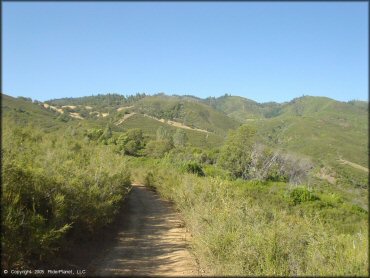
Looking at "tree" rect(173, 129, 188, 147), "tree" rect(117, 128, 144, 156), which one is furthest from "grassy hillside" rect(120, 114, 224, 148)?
"tree" rect(117, 128, 144, 156)

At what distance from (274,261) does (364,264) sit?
91.4 inches

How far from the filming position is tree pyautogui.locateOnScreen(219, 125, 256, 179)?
4556 centimetres

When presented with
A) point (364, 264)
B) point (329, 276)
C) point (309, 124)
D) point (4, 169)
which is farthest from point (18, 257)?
point (309, 124)

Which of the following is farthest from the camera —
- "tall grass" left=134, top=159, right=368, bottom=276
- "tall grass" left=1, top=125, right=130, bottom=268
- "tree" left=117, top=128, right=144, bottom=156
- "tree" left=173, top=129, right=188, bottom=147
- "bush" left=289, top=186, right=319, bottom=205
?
"tree" left=173, top=129, right=188, bottom=147

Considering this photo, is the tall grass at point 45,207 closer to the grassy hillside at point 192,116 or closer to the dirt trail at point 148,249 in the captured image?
the dirt trail at point 148,249

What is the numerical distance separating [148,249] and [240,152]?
108ft

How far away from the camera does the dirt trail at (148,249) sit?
11.4 meters

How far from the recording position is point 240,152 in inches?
1807

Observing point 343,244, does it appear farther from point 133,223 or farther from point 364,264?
point 133,223

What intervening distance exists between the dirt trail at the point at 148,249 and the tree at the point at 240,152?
2372cm

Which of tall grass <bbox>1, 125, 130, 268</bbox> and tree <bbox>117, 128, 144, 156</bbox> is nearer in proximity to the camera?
tall grass <bbox>1, 125, 130, 268</bbox>

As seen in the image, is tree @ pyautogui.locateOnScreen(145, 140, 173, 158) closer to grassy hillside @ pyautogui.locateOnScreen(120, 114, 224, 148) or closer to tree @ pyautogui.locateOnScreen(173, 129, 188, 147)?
tree @ pyautogui.locateOnScreen(173, 129, 188, 147)

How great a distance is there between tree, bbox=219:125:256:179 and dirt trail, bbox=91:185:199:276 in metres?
23.7

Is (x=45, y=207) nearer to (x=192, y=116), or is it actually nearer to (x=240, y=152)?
(x=240, y=152)
